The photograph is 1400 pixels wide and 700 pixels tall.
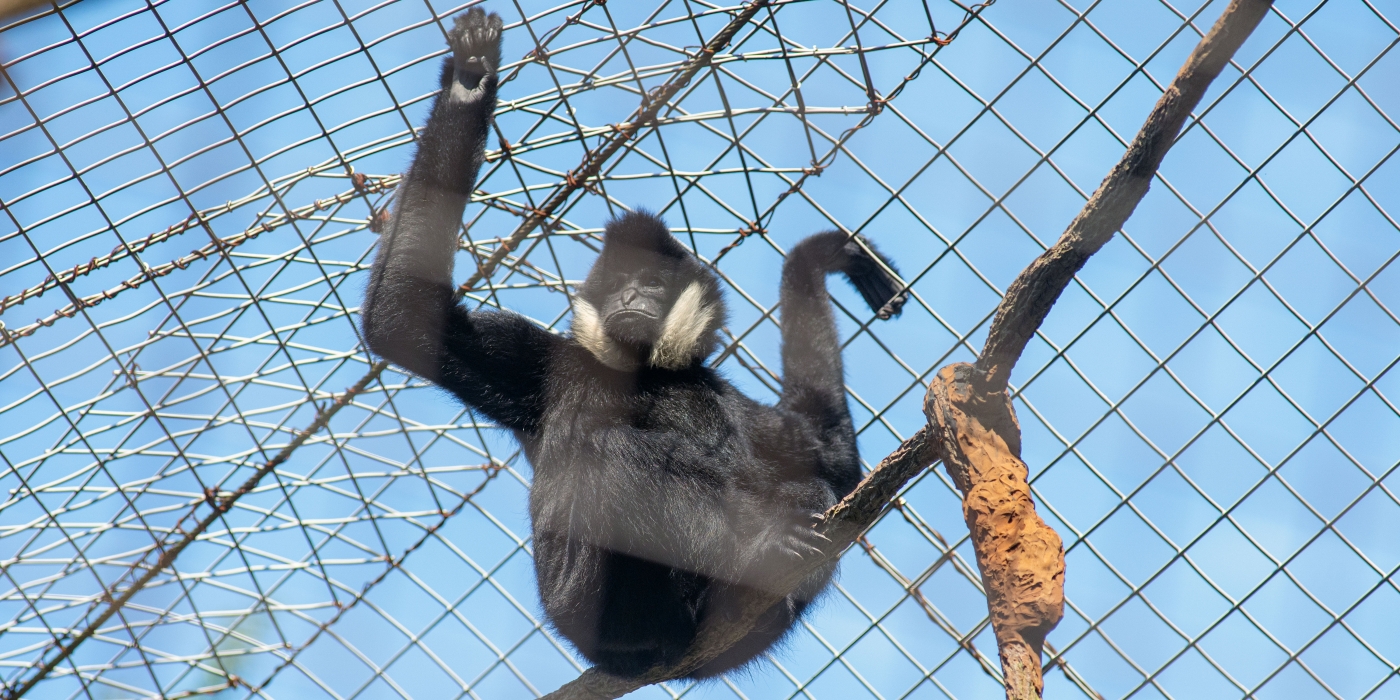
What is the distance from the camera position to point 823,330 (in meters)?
4.77

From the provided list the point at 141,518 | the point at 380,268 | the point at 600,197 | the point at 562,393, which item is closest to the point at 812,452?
the point at 562,393

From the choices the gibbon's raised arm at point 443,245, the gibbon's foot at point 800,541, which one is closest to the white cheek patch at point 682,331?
the gibbon's raised arm at point 443,245

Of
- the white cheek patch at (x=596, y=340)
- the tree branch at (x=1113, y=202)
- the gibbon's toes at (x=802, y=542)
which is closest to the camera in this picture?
the tree branch at (x=1113, y=202)

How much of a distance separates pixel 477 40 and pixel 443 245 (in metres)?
0.73

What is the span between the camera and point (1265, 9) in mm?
2301

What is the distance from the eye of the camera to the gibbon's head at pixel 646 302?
434 cm

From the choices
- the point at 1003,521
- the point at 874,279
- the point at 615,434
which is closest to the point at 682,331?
the point at 615,434

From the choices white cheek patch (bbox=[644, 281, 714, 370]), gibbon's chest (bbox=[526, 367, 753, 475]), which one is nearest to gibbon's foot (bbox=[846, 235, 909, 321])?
white cheek patch (bbox=[644, 281, 714, 370])

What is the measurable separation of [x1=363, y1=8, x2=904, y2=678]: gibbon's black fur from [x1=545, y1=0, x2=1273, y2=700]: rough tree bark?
0.85m

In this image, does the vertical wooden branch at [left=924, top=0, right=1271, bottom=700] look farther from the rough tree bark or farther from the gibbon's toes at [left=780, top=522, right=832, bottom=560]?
the gibbon's toes at [left=780, top=522, right=832, bottom=560]

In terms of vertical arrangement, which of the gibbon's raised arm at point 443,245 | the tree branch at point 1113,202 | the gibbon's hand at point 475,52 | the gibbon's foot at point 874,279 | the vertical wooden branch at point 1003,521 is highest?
the tree branch at point 1113,202

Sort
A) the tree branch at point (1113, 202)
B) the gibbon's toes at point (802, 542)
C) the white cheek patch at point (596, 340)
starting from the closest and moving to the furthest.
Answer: the tree branch at point (1113, 202) → the gibbon's toes at point (802, 542) → the white cheek patch at point (596, 340)

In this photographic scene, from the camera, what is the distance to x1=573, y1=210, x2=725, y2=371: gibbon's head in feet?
14.2

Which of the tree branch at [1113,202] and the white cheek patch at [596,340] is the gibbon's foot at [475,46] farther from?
the tree branch at [1113,202]
